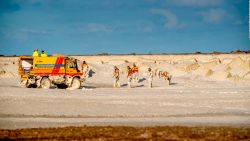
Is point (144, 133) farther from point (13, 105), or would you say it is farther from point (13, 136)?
point (13, 105)

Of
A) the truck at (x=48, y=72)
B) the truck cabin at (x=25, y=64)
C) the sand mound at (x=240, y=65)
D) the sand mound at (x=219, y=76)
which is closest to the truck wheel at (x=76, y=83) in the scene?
the truck at (x=48, y=72)

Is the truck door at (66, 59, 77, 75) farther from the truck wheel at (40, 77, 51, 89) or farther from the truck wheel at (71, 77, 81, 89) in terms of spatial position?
the truck wheel at (40, 77, 51, 89)

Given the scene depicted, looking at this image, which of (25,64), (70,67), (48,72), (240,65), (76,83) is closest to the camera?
(48,72)

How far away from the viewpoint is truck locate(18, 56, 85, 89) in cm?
3422

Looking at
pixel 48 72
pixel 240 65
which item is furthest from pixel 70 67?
pixel 240 65

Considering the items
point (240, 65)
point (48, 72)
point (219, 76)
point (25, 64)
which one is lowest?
point (48, 72)

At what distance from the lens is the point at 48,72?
34.5 metres

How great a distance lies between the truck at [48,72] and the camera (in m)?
34.2

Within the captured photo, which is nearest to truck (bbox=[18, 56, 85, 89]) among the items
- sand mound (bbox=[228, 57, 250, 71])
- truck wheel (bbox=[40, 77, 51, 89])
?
truck wheel (bbox=[40, 77, 51, 89])

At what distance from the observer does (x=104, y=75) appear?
5094 cm

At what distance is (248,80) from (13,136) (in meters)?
40.7

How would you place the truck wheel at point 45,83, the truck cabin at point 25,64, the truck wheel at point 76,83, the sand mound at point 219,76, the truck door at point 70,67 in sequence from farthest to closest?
the sand mound at point 219,76 → the truck door at point 70,67 → the truck wheel at point 76,83 → the truck cabin at point 25,64 → the truck wheel at point 45,83

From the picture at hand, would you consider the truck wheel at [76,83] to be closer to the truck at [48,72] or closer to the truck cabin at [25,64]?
the truck at [48,72]

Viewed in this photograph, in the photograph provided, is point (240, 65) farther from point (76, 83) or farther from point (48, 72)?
point (48, 72)
